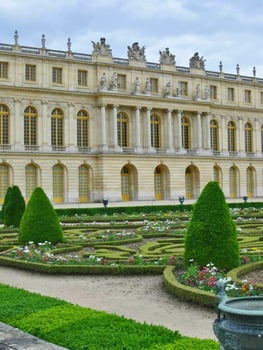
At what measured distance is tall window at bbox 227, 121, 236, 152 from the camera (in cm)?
5320

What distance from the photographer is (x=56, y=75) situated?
43.0 meters

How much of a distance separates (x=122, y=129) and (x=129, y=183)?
5031 millimetres

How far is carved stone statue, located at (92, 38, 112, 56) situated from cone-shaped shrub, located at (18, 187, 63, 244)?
102ft

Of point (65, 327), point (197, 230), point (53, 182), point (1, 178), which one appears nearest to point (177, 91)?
point (53, 182)

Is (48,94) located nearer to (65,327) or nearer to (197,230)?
(197,230)

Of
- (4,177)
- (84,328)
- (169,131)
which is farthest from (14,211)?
(169,131)

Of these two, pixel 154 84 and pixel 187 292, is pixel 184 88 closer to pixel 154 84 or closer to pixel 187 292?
pixel 154 84

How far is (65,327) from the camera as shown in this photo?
5.87 metres

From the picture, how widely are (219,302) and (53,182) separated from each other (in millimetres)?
39286

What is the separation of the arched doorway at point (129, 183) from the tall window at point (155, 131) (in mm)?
3440

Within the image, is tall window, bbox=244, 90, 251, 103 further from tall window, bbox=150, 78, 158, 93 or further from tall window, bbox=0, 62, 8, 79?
tall window, bbox=0, 62, 8, 79

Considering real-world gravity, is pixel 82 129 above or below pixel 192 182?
above

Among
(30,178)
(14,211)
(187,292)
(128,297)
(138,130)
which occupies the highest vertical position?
(138,130)

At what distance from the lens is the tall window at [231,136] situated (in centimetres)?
5320
